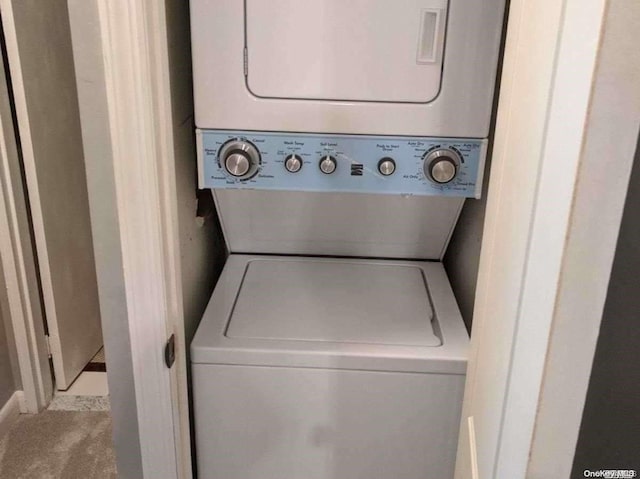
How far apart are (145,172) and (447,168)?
65cm

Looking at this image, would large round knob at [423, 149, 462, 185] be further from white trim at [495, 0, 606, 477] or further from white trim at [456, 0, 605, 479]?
white trim at [495, 0, 606, 477]

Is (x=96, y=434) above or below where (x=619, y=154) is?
below

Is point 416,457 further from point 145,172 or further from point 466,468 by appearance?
point 145,172

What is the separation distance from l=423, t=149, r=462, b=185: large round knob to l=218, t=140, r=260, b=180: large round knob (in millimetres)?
371

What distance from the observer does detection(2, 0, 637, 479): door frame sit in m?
0.58

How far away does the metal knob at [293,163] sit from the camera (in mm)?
1350

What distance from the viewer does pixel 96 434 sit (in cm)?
215

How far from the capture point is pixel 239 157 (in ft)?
4.37

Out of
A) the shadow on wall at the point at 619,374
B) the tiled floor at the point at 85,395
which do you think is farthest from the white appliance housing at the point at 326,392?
the tiled floor at the point at 85,395

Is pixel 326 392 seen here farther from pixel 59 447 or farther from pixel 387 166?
pixel 59 447

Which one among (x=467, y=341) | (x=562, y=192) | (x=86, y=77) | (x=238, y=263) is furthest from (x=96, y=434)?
(x=562, y=192)

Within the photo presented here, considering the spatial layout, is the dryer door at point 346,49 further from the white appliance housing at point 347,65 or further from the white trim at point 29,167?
the white trim at point 29,167

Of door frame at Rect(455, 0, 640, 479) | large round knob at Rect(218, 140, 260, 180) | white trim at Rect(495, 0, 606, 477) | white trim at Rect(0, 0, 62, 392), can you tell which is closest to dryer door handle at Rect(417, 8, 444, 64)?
large round knob at Rect(218, 140, 260, 180)

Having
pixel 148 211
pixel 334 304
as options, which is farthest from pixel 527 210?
pixel 334 304
